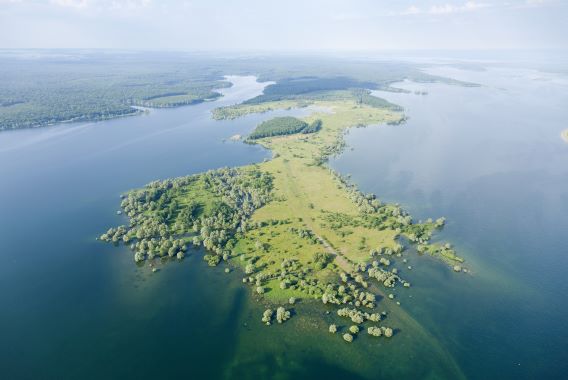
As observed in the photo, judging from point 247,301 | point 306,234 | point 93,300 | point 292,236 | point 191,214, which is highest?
point 191,214

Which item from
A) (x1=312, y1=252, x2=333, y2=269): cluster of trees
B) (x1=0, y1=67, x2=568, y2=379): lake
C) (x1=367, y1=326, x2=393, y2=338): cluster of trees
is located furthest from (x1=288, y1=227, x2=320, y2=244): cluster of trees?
(x1=367, y1=326, x2=393, y2=338): cluster of trees

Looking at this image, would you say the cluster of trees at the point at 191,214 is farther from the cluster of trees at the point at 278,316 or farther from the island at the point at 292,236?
the cluster of trees at the point at 278,316

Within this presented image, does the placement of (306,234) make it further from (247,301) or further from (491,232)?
(491,232)

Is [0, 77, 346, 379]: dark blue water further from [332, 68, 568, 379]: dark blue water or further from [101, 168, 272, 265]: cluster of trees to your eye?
[332, 68, 568, 379]: dark blue water

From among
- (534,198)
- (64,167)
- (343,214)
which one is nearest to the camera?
(343,214)

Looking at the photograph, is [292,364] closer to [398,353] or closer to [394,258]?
[398,353]

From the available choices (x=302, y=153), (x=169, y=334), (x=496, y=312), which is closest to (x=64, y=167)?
(x=302, y=153)

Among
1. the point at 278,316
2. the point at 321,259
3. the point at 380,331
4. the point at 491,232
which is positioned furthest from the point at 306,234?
the point at 491,232
